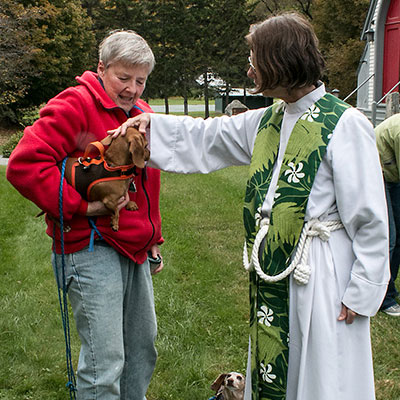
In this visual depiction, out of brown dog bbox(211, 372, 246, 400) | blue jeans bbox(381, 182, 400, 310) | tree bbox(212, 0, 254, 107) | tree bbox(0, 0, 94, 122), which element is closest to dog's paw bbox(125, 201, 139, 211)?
brown dog bbox(211, 372, 246, 400)

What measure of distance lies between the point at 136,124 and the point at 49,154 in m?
0.44

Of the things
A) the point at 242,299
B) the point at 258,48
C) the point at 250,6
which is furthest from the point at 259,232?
the point at 250,6

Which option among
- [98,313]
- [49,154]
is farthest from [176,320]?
[49,154]

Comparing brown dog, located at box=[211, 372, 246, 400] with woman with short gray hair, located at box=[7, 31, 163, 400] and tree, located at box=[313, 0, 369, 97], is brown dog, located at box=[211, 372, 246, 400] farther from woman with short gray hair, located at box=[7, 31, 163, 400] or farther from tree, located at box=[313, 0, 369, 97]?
tree, located at box=[313, 0, 369, 97]

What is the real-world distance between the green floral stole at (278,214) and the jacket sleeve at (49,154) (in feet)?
2.70

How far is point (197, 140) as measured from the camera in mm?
2779

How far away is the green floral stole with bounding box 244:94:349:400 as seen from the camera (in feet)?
7.57

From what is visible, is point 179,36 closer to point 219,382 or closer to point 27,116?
point 27,116

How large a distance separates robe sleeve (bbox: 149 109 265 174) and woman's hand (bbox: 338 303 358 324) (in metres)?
0.92

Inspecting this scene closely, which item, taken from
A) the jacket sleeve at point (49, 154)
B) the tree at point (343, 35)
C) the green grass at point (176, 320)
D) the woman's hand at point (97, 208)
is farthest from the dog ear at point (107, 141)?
the tree at point (343, 35)

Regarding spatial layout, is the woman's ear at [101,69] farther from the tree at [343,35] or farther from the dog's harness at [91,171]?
the tree at [343,35]

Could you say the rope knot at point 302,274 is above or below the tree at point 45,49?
above

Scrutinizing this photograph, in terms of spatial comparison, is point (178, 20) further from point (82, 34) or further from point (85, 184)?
point (85, 184)

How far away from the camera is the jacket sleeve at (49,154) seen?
2332mm
